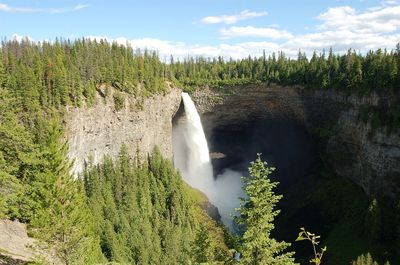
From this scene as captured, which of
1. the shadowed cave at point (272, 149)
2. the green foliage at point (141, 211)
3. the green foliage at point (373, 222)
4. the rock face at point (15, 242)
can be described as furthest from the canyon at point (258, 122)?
the rock face at point (15, 242)

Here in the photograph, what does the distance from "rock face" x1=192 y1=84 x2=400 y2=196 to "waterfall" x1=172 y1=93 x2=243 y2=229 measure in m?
4.07

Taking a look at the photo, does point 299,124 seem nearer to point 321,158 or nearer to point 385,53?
point 321,158

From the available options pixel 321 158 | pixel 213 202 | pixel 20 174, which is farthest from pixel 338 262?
pixel 20 174

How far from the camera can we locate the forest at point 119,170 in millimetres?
25312

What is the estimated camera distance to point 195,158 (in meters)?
107

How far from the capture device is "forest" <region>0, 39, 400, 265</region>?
25312 mm

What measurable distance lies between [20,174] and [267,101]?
80.2 m

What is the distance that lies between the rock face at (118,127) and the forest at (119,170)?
68.6 inches

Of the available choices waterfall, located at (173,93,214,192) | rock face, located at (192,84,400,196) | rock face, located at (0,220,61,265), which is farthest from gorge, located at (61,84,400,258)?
rock face, located at (0,220,61,265)

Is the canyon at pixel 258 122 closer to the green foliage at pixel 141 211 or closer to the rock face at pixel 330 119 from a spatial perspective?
the rock face at pixel 330 119

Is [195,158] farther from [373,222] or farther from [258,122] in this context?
[373,222]

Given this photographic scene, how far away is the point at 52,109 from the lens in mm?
63375

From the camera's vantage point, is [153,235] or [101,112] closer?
[153,235]

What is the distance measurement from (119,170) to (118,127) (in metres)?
8.63
